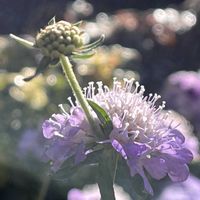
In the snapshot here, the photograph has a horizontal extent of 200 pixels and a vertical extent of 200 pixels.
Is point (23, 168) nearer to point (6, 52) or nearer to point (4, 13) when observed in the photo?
point (6, 52)

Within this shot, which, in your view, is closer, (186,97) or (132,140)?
(132,140)

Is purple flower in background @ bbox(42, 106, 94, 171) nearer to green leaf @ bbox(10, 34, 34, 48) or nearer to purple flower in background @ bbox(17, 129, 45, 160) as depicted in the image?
green leaf @ bbox(10, 34, 34, 48)

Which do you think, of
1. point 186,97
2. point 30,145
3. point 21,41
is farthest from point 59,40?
point 186,97

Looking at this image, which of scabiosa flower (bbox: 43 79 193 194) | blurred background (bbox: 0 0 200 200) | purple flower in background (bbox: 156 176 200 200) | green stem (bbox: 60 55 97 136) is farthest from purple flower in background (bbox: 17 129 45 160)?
green stem (bbox: 60 55 97 136)

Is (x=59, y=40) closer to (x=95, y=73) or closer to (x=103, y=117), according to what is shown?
(x=103, y=117)

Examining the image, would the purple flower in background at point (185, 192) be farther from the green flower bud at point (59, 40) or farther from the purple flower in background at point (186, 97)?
the green flower bud at point (59, 40)

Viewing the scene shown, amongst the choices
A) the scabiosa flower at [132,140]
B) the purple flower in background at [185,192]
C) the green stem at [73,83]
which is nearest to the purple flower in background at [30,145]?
the purple flower in background at [185,192]

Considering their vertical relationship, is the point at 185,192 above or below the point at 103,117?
below
